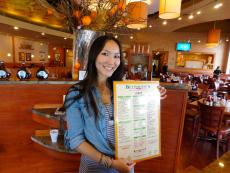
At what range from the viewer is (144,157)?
1.13m

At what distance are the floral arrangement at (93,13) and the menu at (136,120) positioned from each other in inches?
→ 40.6

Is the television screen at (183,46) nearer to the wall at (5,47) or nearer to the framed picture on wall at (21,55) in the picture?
the framed picture on wall at (21,55)

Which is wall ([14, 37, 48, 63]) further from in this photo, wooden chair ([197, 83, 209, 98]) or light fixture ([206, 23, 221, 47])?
light fixture ([206, 23, 221, 47])

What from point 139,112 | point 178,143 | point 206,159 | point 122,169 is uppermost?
point 139,112

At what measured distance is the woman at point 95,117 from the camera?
100cm

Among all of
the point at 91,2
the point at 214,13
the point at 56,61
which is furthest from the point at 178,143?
the point at 56,61

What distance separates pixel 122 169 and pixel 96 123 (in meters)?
0.30

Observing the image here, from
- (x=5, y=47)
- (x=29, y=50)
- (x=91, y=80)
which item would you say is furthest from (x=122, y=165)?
(x=29, y=50)

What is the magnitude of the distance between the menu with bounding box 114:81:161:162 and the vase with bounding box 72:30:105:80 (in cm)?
107

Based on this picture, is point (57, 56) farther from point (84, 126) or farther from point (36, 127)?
point (84, 126)

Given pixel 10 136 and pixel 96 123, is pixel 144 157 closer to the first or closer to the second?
pixel 96 123

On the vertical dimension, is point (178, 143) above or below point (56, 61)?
below

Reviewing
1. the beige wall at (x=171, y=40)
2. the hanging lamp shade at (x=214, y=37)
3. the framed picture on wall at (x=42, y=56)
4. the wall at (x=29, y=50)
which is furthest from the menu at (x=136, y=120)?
the framed picture on wall at (x=42, y=56)

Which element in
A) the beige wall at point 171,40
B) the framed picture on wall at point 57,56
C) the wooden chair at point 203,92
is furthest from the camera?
the framed picture on wall at point 57,56
